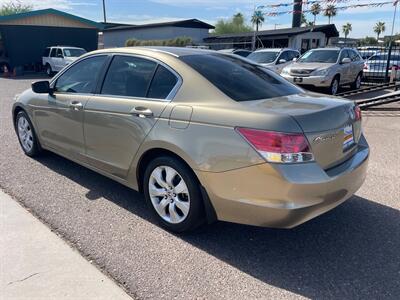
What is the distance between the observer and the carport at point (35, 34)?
25781mm

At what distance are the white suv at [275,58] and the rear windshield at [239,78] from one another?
11.2 m

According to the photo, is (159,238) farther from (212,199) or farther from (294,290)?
(294,290)

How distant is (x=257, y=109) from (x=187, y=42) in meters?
38.2

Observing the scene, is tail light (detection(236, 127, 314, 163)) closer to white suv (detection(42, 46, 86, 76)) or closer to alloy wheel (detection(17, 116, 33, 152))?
alloy wheel (detection(17, 116, 33, 152))

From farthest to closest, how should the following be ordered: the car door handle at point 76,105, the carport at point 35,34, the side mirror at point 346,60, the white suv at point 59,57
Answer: the carport at point 35,34 < the white suv at point 59,57 < the side mirror at point 346,60 < the car door handle at point 76,105

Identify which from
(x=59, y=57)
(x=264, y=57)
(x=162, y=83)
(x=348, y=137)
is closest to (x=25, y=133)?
(x=162, y=83)

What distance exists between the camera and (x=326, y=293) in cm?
269

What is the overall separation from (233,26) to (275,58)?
5077 centimetres

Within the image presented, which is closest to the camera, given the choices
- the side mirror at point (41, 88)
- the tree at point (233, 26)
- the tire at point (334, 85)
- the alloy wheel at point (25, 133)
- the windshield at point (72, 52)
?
the side mirror at point (41, 88)

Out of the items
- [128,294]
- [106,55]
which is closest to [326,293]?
[128,294]

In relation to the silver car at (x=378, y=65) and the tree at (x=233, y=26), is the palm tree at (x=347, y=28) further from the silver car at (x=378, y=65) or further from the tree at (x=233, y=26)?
the silver car at (x=378, y=65)

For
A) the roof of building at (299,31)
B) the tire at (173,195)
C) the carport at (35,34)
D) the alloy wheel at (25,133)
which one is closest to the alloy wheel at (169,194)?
the tire at (173,195)

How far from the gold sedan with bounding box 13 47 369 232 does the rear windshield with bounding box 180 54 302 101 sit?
14 millimetres

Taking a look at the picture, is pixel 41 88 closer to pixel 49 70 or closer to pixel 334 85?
pixel 334 85
